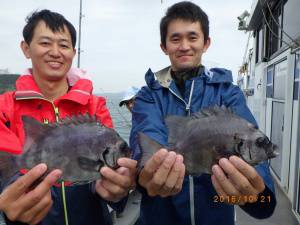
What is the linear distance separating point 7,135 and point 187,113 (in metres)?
1.39

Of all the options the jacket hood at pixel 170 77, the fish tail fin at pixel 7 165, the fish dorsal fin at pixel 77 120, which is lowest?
the fish tail fin at pixel 7 165

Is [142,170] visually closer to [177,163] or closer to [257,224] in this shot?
[177,163]

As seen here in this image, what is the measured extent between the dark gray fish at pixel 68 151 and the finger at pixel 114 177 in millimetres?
49

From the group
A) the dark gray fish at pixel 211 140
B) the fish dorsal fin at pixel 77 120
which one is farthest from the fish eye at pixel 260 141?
the fish dorsal fin at pixel 77 120

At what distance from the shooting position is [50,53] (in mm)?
2672

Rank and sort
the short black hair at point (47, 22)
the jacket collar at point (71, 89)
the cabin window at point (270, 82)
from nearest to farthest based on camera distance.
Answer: the jacket collar at point (71, 89) → the short black hair at point (47, 22) → the cabin window at point (270, 82)

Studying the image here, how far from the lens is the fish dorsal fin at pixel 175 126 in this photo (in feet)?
8.05

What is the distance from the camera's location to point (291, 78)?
7.03 meters

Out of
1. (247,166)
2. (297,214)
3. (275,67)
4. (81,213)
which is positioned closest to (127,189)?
(81,213)

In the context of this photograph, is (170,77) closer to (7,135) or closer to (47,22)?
(47,22)

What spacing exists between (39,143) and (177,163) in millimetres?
944

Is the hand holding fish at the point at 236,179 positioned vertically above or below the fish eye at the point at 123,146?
below

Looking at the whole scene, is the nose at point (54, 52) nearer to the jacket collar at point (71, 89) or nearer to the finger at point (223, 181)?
the jacket collar at point (71, 89)

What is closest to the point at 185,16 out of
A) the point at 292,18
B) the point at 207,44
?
the point at 207,44
